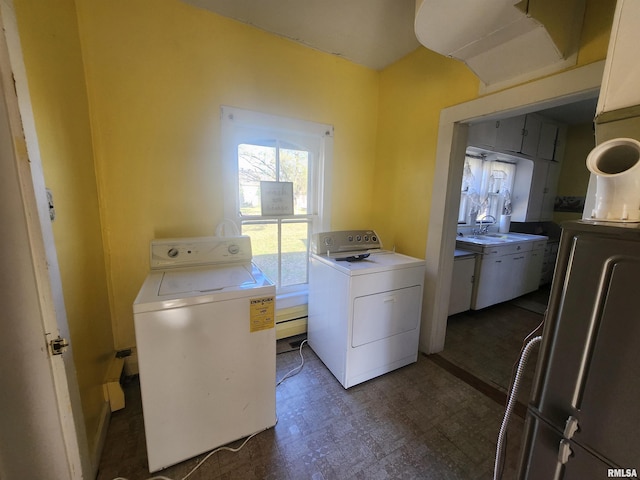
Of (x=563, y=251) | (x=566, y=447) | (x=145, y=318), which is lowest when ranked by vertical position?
(x=566, y=447)

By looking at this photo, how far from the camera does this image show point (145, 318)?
3.45ft

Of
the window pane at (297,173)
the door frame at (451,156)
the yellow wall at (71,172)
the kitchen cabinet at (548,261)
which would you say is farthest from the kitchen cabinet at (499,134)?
the yellow wall at (71,172)

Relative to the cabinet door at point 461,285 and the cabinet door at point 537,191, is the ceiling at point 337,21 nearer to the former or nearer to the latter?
the cabinet door at point 461,285

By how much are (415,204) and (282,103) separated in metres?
1.40

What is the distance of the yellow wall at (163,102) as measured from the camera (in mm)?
1518

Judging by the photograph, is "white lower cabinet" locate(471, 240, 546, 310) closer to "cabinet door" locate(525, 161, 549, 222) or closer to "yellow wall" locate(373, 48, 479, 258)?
"cabinet door" locate(525, 161, 549, 222)

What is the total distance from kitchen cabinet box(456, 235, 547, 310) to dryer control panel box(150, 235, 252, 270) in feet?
8.23

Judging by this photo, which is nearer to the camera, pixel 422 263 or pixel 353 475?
pixel 353 475

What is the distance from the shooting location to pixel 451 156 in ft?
6.11

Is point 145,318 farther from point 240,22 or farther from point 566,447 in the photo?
point 240,22

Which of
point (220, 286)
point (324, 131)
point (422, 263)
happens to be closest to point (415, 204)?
point (422, 263)

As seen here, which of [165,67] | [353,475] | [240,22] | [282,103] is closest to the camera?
[353,475]

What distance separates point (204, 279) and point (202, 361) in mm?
425

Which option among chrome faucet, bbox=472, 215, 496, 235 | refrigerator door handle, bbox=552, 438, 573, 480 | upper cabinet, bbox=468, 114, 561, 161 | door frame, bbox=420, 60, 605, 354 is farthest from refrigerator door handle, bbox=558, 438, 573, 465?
chrome faucet, bbox=472, 215, 496, 235
